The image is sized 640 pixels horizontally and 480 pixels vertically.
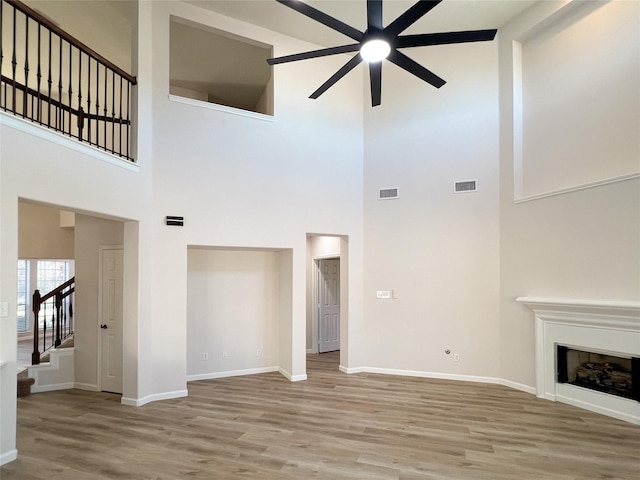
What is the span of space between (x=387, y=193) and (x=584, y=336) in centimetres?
341

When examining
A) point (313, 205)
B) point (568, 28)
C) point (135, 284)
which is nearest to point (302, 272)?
point (313, 205)

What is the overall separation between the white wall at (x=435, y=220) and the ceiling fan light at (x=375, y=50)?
328 centimetres

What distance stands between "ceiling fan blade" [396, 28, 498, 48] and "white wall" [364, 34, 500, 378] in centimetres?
310

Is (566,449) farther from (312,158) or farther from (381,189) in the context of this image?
(312,158)

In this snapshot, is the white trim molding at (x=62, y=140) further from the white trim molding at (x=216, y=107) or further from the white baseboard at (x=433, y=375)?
the white baseboard at (x=433, y=375)

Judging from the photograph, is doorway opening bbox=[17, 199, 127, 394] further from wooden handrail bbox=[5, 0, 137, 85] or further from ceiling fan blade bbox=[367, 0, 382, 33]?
ceiling fan blade bbox=[367, 0, 382, 33]

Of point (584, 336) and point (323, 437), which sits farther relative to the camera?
point (584, 336)

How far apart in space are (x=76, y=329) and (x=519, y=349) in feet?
21.0

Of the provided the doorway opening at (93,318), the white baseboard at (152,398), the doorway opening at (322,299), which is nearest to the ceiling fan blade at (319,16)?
the doorway opening at (93,318)

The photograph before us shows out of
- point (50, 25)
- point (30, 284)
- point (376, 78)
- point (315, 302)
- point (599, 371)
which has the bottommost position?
point (599, 371)

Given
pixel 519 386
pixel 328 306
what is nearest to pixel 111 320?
pixel 328 306

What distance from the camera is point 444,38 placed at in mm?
3227

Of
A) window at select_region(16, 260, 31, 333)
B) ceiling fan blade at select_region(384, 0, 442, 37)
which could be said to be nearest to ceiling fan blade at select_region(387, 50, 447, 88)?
ceiling fan blade at select_region(384, 0, 442, 37)

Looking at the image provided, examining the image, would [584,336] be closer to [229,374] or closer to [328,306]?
[328,306]
